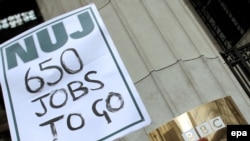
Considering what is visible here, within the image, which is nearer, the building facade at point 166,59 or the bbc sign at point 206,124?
the bbc sign at point 206,124

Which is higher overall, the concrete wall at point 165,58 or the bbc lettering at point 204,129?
the concrete wall at point 165,58

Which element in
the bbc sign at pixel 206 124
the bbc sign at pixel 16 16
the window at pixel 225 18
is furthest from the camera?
the window at pixel 225 18

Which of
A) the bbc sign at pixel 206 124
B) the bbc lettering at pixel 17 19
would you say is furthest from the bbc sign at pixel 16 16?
the bbc sign at pixel 206 124

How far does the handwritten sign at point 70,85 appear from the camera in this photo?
1694mm

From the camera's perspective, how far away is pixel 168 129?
1.78 m

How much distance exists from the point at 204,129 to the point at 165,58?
0.72m

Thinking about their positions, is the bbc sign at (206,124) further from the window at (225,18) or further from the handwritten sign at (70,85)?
the window at (225,18)

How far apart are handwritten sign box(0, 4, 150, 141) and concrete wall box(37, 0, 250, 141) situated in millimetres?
401

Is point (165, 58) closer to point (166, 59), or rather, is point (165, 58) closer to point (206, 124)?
point (166, 59)

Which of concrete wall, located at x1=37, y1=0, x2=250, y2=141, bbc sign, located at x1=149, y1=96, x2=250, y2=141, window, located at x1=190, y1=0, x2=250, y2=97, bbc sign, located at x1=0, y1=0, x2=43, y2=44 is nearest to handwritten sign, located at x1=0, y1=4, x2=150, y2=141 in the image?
bbc sign, located at x1=149, y1=96, x2=250, y2=141

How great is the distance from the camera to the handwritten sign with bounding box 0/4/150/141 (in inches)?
66.7

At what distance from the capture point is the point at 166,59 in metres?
2.30

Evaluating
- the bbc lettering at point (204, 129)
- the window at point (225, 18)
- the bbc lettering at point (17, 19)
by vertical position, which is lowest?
the bbc lettering at point (204, 129)

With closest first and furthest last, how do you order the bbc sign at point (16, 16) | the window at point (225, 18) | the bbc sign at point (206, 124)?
the bbc sign at point (206, 124), the bbc sign at point (16, 16), the window at point (225, 18)
